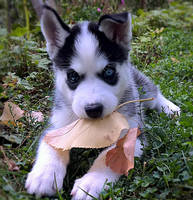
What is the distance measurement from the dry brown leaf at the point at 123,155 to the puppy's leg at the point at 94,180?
0.06 metres

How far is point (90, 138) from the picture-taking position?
2.45 m

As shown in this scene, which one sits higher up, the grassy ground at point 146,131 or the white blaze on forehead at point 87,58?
the white blaze on forehead at point 87,58

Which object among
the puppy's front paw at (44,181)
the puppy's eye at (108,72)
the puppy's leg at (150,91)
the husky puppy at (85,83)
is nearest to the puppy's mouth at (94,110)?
the husky puppy at (85,83)

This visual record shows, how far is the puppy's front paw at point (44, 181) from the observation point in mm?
2160

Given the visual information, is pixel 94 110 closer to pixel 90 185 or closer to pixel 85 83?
pixel 85 83

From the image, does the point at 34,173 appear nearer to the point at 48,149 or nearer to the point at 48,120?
the point at 48,149

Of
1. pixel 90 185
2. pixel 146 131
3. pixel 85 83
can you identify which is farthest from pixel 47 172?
pixel 146 131

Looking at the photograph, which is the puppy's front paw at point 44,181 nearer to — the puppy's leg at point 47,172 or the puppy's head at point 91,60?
the puppy's leg at point 47,172

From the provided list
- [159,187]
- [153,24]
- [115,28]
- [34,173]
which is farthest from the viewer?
[153,24]

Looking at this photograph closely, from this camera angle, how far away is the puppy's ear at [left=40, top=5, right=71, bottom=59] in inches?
109

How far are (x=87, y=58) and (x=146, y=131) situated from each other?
0.93 m

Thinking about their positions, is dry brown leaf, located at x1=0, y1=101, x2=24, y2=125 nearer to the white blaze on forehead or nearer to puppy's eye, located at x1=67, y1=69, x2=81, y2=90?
puppy's eye, located at x1=67, y1=69, x2=81, y2=90

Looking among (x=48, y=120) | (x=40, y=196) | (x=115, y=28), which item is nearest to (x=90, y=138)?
(x=40, y=196)

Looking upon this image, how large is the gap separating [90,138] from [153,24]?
240 inches
